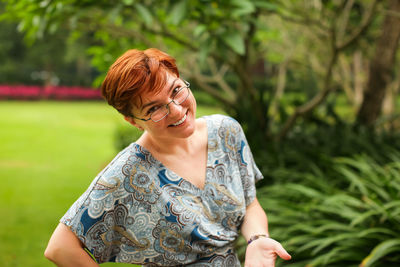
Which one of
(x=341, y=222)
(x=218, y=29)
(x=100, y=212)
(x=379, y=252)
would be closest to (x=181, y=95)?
(x=100, y=212)

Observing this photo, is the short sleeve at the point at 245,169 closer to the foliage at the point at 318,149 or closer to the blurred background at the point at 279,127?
the blurred background at the point at 279,127

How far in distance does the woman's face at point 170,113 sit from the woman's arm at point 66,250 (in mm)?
436

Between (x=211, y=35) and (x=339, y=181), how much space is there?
193cm

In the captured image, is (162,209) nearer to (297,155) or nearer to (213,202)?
(213,202)

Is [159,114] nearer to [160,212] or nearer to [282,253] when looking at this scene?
[160,212]

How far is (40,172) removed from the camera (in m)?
7.92

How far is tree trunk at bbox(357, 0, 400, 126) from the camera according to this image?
4.75m

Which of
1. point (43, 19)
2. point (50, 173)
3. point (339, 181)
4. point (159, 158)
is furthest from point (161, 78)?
point (50, 173)

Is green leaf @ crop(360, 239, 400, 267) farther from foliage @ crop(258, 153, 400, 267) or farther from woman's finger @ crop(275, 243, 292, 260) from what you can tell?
woman's finger @ crop(275, 243, 292, 260)

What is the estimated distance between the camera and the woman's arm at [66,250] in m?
1.35

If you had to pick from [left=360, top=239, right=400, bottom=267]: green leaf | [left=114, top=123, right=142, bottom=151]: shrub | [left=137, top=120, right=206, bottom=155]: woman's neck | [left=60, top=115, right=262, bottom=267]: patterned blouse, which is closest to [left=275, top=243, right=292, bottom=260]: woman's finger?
[left=60, top=115, right=262, bottom=267]: patterned blouse

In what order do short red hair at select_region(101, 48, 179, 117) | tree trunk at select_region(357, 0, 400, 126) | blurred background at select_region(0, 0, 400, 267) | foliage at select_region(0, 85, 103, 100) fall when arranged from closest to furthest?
short red hair at select_region(101, 48, 179, 117) < blurred background at select_region(0, 0, 400, 267) < tree trunk at select_region(357, 0, 400, 126) < foliage at select_region(0, 85, 103, 100)

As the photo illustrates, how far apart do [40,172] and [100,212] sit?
7091 mm

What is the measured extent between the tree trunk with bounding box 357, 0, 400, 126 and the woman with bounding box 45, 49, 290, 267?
3.88 metres
